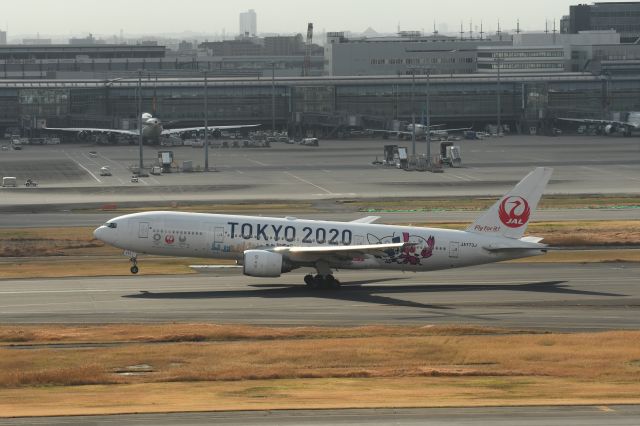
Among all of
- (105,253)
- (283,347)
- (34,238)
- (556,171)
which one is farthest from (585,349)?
(556,171)

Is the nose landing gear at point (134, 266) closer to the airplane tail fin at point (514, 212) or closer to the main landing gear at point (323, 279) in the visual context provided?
the main landing gear at point (323, 279)

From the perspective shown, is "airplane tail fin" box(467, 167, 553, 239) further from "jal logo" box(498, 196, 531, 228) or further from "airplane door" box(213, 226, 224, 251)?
"airplane door" box(213, 226, 224, 251)

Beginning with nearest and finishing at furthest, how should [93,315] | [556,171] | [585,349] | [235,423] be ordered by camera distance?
[235,423], [585,349], [93,315], [556,171]

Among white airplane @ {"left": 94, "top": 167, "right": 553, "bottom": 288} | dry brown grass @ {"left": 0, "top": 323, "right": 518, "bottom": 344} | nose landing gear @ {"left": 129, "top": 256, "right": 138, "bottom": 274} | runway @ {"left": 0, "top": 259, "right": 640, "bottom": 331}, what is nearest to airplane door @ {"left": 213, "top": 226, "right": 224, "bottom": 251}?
white airplane @ {"left": 94, "top": 167, "right": 553, "bottom": 288}

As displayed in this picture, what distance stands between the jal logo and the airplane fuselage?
1355 millimetres

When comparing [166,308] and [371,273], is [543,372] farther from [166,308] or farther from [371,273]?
[371,273]

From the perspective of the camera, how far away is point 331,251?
257 ft

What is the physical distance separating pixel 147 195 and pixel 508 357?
3739 inches

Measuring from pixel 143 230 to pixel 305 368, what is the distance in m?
27.9

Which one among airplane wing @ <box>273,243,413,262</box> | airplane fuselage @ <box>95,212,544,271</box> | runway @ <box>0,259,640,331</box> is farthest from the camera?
airplane fuselage @ <box>95,212,544,271</box>

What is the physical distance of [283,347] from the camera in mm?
60281

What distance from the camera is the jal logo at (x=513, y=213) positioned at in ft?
267

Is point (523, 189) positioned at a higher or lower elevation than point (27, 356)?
higher

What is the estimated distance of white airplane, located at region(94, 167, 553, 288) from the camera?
263 feet
